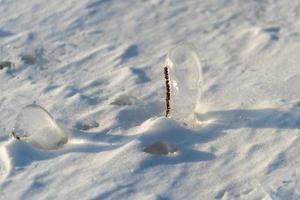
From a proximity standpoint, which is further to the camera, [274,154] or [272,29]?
[272,29]

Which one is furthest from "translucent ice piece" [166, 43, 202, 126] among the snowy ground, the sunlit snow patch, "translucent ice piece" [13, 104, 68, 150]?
A: "translucent ice piece" [13, 104, 68, 150]

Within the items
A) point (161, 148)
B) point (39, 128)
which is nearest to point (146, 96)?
point (161, 148)

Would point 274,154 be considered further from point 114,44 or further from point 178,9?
point 178,9

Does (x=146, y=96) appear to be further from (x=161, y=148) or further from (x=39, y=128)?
(x=39, y=128)

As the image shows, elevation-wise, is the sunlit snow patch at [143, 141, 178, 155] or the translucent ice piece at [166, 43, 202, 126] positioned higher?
the translucent ice piece at [166, 43, 202, 126]

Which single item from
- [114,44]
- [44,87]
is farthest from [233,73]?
[44,87]

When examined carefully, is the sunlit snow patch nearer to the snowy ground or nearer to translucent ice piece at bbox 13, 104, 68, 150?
the snowy ground
